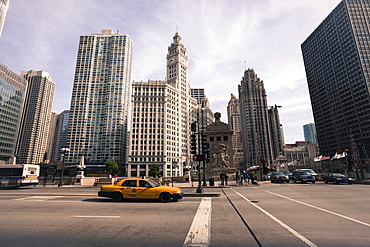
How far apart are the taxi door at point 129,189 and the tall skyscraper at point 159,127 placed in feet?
266

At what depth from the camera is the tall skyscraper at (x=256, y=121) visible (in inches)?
6058

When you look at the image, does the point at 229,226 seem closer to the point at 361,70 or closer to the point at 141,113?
the point at 141,113

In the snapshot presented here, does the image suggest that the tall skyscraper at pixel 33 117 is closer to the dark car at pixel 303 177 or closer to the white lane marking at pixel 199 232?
the dark car at pixel 303 177

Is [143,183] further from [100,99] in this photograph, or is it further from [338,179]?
[100,99]

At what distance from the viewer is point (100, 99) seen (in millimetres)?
125312

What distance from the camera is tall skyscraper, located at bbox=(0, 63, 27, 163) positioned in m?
90.8

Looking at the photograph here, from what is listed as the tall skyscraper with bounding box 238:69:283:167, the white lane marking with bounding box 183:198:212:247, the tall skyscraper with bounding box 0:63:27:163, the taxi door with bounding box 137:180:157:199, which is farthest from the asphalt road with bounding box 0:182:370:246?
the tall skyscraper with bounding box 238:69:283:167

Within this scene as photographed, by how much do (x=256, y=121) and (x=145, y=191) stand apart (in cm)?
15617

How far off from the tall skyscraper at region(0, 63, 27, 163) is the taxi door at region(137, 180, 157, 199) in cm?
10858

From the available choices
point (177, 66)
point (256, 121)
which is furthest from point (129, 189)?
point (256, 121)

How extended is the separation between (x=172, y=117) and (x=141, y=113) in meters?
17.5

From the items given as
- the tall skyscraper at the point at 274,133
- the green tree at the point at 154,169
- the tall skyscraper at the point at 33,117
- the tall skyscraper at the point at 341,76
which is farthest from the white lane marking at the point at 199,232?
the tall skyscraper at the point at 33,117

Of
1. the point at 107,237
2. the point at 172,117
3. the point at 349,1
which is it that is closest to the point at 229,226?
the point at 107,237

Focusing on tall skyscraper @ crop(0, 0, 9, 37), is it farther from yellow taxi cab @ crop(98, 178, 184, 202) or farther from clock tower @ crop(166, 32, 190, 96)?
yellow taxi cab @ crop(98, 178, 184, 202)
